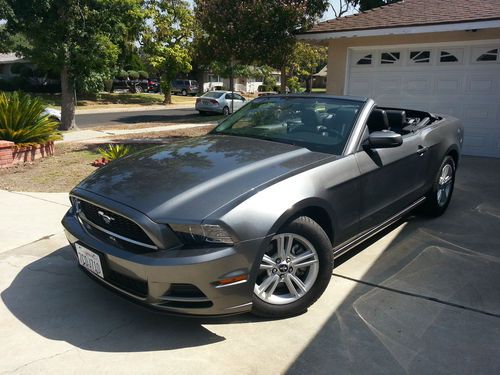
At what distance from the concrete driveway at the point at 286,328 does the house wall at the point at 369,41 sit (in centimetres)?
689

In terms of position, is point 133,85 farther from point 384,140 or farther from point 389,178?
point 384,140

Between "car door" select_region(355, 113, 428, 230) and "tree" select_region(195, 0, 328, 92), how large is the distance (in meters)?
8.14

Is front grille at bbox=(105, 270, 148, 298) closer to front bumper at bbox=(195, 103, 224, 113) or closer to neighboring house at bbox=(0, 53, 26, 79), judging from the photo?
front bumper at bbox=(195, 103, 224, 113)

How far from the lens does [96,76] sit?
1530 centimetres

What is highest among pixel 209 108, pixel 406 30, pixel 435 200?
pixel 406 30

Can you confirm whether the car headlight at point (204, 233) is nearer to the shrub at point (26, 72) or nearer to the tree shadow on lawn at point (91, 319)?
the tree shadow on lawn at point (91, 319)

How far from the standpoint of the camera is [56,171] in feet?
26.4

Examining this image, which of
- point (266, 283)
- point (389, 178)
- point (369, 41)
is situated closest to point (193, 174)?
point (266, 283)

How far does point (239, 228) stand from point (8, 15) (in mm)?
13297

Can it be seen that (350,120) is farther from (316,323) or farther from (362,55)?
(362,55)

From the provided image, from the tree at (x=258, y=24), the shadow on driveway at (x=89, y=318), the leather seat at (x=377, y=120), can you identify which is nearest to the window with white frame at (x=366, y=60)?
the tree at (x=258, y=24)

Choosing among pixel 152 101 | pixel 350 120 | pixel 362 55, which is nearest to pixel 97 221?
pixel 350 120

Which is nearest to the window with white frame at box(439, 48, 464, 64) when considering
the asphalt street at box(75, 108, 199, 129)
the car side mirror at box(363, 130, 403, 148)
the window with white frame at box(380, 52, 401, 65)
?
the window with white frame at box(380, 52, 401, 65)

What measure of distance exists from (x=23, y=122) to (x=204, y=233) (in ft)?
23.6
